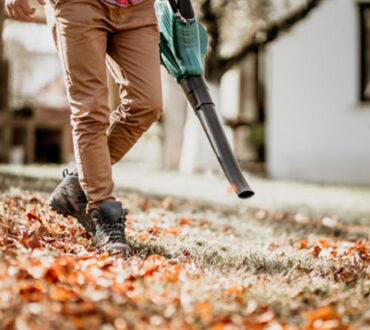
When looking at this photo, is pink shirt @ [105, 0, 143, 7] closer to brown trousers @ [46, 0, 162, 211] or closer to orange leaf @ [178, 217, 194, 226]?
brown trousers @ [46, 0, 162, 211]

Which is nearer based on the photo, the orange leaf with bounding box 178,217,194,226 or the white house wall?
the orange leaf with bounding box 178,217,194,226

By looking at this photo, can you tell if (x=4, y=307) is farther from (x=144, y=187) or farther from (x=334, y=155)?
(x=334, y=155)

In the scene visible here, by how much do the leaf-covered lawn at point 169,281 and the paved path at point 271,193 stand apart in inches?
98.1

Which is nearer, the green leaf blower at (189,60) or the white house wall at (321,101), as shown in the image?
the green leaf blower at (189,60)

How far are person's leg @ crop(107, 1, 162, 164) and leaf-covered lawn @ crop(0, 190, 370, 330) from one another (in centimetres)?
66

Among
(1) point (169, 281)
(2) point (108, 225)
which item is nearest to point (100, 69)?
(2) point (108, 225)

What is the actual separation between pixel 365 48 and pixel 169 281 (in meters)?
8.96

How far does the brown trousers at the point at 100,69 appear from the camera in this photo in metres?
2.79

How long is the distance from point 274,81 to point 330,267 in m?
8.14

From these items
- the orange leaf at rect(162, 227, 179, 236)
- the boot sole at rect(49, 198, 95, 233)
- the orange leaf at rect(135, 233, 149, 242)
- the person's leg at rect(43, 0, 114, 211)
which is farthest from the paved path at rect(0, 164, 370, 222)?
the person's leg at rect(43, 0, 114, 211)

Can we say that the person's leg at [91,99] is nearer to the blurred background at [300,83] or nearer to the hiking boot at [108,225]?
the hiking boot at [108,225]

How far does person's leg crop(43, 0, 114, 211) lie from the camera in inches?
109

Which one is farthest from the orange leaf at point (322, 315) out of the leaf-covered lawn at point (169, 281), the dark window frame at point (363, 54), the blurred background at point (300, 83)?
the dark window frame at point (363, 54)

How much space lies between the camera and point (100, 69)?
2836 mm
